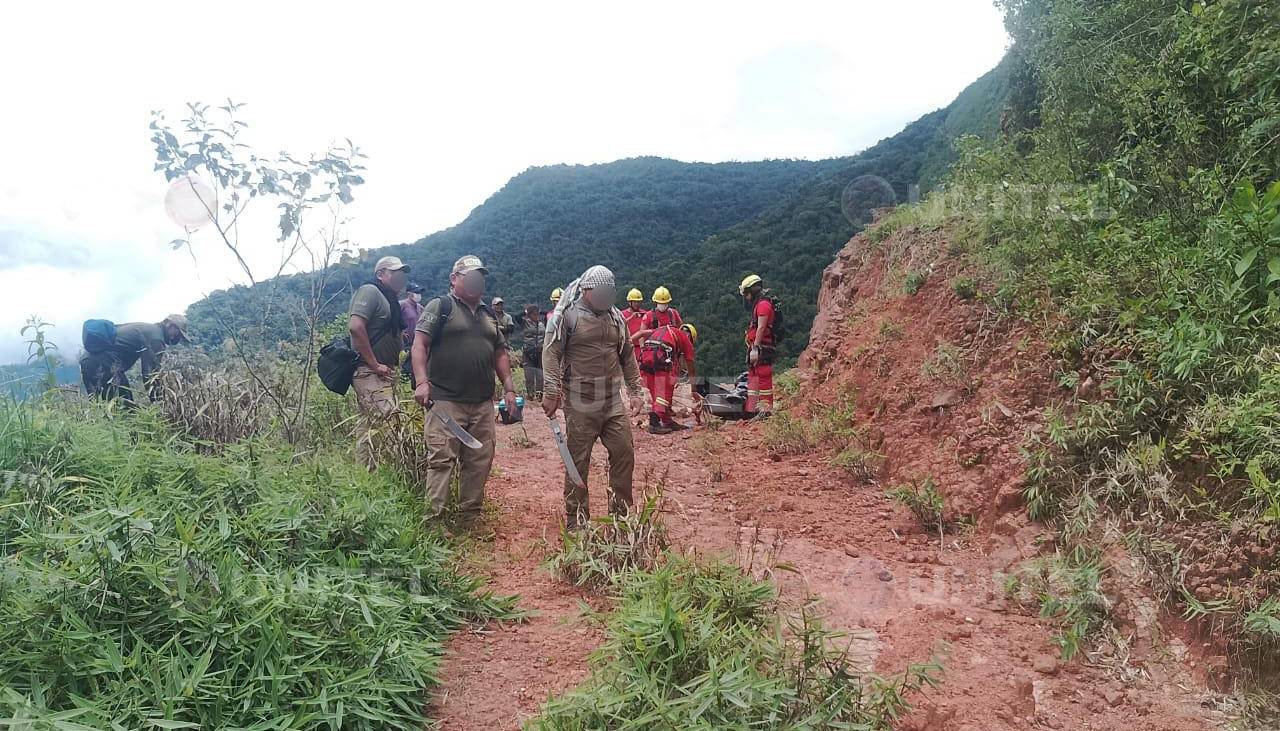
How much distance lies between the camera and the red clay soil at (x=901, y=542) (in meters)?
2.41

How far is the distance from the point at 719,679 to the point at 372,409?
3.42 metres

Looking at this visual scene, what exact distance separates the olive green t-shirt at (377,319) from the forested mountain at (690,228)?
341 mm

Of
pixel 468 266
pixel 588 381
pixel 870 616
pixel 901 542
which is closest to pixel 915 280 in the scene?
pixel 901 542

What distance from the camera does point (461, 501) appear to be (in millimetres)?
4090

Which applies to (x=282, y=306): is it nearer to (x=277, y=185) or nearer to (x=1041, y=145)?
(x=277, y=185)

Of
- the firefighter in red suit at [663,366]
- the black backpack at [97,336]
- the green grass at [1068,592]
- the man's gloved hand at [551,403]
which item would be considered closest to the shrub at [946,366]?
the green grass at [1068,592]

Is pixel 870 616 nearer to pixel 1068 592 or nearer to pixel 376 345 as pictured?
pixel 1068 592

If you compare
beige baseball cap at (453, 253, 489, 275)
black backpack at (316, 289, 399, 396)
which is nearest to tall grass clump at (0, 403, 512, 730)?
black backpack at (316, 289, 399, 396)

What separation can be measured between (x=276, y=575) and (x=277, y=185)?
296 centimetres

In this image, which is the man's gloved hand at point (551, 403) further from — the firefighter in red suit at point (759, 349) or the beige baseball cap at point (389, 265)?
the firefighter in red suit at point (759, 349)

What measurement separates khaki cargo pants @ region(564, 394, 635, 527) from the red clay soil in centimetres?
32

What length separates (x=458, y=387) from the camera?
4023 mm

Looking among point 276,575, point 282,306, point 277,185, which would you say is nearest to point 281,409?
point 282,306

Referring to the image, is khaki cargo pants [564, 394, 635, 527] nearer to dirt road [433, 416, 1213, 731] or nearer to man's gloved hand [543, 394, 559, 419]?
man's gloved hand [543, 394, 559, 419]
